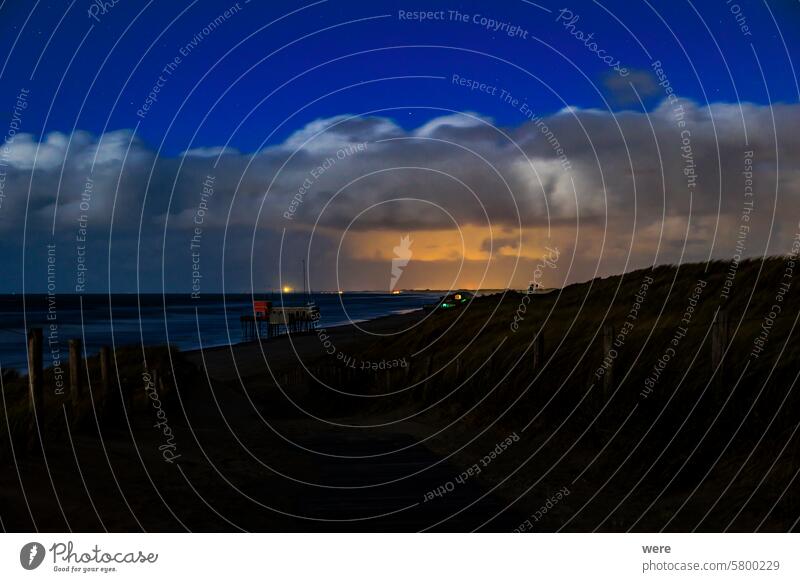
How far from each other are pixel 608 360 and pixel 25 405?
1119 centimetres

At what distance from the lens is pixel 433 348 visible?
1111 inches

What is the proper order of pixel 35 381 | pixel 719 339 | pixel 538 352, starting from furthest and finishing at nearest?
pixel 538 352 → pixel 719 339 → pixel 35 381

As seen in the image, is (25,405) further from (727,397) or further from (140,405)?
(727,397)

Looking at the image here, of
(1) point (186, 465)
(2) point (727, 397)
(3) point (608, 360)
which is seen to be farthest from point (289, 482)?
Result: (2) point (727, 397)
